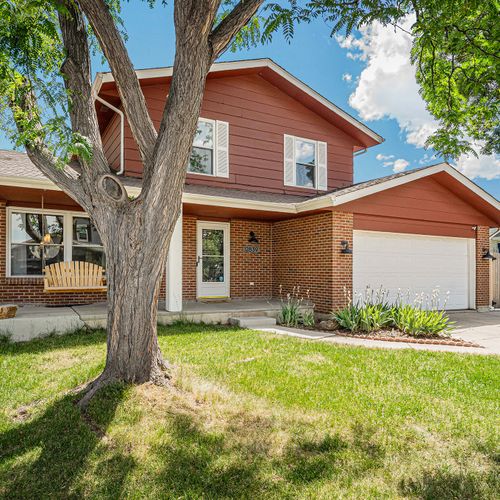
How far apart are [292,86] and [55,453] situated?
10692mm

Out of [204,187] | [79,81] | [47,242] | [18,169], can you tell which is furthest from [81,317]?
[79,81]

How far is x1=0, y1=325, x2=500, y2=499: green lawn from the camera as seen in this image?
100 inches

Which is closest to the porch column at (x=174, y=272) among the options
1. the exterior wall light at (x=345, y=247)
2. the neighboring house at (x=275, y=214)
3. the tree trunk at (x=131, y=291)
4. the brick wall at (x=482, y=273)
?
the neighboring house at (x=275, y=214)

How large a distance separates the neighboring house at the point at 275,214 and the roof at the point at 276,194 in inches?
1.4

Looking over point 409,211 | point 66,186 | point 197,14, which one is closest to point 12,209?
point 66,186

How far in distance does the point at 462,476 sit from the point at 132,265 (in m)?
3.27

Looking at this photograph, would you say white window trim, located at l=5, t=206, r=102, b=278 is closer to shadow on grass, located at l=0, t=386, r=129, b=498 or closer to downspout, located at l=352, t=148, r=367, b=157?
shadow on grass, located at l=0, t=386, r=129, b=498

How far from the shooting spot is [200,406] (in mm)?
3691

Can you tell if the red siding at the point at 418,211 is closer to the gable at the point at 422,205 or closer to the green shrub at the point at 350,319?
the gable at the point at 422,205

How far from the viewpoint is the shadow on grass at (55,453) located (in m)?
2.51

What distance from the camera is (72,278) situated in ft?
26.6

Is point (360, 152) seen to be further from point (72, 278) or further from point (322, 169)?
point (72, 278)

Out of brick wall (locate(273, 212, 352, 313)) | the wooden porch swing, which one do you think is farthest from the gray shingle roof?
the wooden porch swing

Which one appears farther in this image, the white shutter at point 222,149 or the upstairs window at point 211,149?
the white shutter at point 222,149
